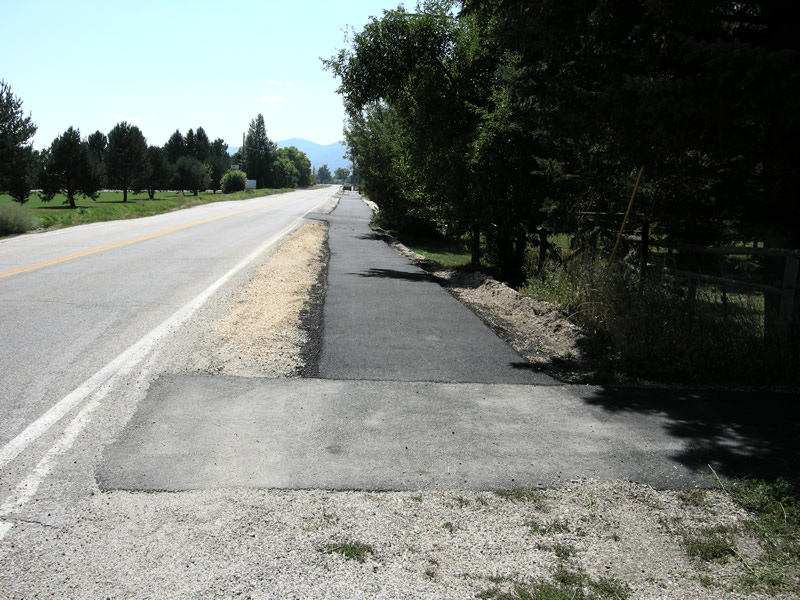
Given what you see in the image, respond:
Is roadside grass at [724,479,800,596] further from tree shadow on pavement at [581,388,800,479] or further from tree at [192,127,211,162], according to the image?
tree at [192,127,211,162]

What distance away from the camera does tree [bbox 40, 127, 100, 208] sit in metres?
63.9

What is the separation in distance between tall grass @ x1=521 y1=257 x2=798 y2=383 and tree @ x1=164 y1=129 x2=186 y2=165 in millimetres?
129545

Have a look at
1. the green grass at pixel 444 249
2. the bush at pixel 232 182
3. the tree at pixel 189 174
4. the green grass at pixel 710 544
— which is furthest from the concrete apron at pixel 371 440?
the bush at pixel 232 182

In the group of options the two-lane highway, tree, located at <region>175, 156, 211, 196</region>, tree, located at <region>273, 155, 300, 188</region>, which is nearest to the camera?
the two-lane highway

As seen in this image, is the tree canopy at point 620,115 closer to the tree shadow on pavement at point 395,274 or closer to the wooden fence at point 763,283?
the wooden fence at point 763,283

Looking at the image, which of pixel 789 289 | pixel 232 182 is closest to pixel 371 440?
pixel 789 289

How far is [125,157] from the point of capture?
79.9m

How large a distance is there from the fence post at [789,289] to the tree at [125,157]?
273ft

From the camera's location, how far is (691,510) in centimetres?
363

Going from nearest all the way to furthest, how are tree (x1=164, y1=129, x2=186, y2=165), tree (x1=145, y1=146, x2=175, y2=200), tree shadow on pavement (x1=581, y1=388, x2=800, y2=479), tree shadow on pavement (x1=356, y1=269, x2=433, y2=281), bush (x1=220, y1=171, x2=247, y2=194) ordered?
tree shadow on pavement (x1=581, y1=388, x2=800, y2=479) < tree shadow on pavement (x1=356, y1=269, x2=433, y2=281) < tree (x1=145, y1=146, x2=175, y2=200) < bush (x1=220, y1=171, x2=247, y2=194) < tree (x1=164, y1=129, x2=186, y2=165)

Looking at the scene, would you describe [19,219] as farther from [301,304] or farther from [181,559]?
[181,559]

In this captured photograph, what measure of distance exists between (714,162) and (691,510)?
6156 mm

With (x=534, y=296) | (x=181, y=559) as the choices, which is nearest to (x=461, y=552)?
(x=181, y=559)

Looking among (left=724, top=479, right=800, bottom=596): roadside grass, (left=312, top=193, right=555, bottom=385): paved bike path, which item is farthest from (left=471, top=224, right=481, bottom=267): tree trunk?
(left=724, top=479, right=800, bottom=596): roadside grass
